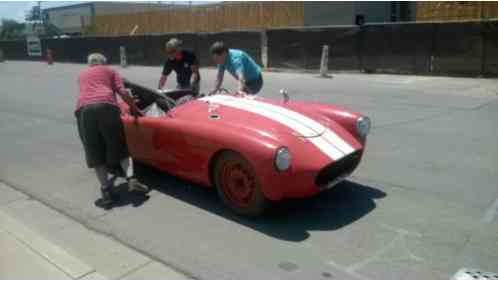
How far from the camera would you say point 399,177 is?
17.4ft

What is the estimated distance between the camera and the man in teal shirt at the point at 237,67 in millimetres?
6145

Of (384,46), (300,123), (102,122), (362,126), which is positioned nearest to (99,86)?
(102,122)

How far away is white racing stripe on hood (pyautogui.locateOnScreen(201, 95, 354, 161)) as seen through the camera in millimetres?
4305

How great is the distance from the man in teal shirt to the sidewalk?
8.16 ft

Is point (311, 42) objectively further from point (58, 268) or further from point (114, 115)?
point (58, 268)

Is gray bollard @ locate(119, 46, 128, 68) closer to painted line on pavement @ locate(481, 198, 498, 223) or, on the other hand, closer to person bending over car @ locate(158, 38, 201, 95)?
person bending over car @ locate(158, 38, 201, 95)

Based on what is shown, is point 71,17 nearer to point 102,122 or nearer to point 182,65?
point 182,65

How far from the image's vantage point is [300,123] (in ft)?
15.0

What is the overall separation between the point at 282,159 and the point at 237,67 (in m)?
2.75

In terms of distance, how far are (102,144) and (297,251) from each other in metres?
2.46

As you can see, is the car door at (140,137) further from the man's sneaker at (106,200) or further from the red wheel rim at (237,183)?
the red wheel rim at (237,183)

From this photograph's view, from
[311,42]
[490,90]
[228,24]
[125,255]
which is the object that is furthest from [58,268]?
[228,24]

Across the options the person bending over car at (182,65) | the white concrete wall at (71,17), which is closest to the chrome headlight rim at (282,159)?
the person bending over car at (182,65)

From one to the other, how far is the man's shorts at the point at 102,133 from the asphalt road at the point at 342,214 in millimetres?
490
